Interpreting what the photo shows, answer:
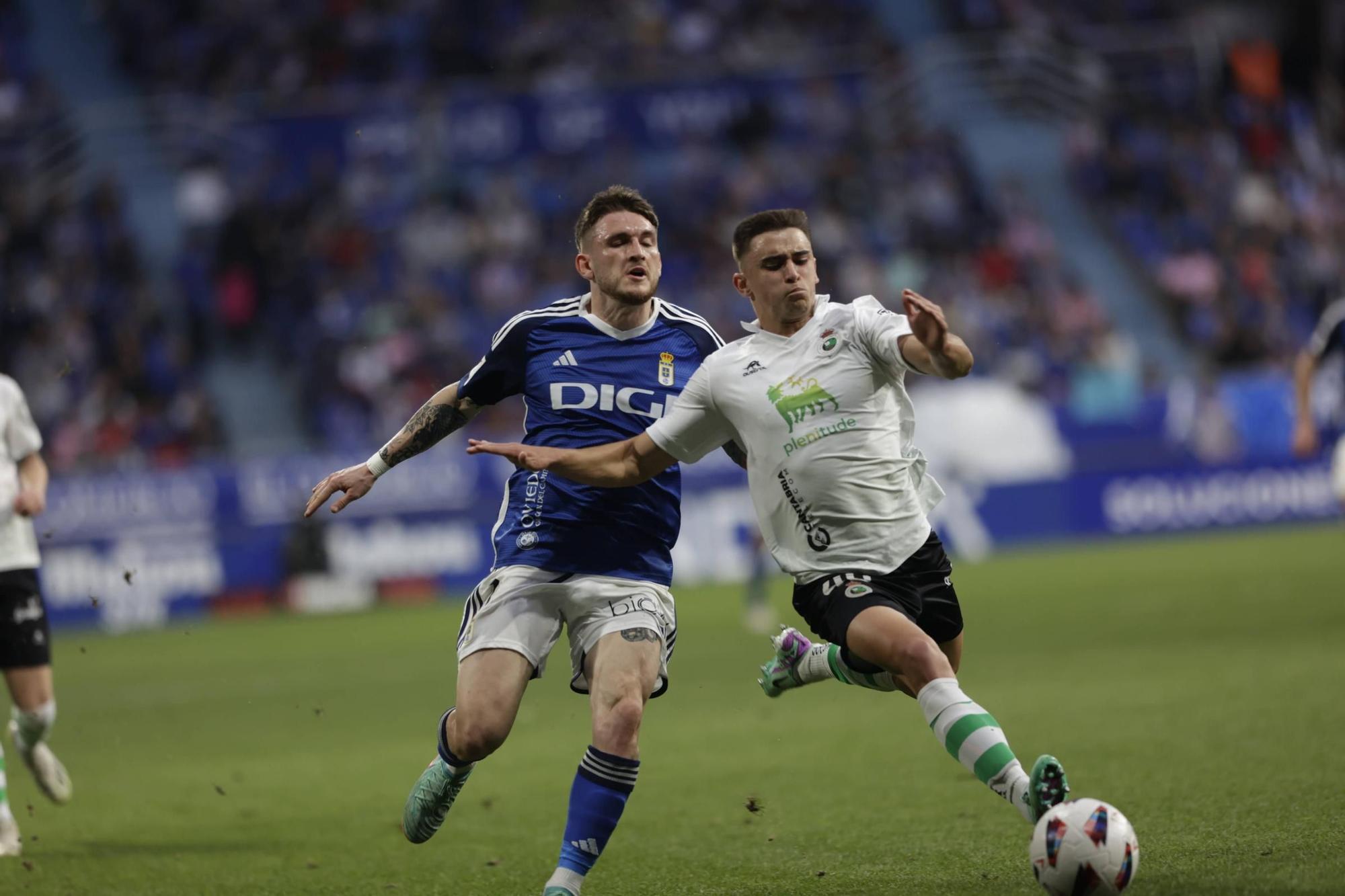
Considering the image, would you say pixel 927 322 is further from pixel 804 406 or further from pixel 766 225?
pixel 766 225

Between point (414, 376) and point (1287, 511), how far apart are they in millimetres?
12458

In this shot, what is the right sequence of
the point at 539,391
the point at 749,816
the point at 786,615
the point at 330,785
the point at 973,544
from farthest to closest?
the point at 973,544 → the point at 786,615 → the point at 330,785 → the point at 749,816 → the point at 539,391

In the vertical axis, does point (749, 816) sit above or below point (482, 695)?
below

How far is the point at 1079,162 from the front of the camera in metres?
28.8

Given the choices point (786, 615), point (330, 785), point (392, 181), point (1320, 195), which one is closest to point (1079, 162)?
point (1320, 195)

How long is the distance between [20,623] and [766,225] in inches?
173

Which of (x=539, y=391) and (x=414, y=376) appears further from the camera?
(x=414, y=376)

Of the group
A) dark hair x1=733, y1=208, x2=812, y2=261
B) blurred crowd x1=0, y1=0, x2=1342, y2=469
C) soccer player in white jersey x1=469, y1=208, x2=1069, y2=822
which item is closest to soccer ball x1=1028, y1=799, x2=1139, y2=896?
soccer player in white jersey x1=469, y1=208, x2=1069, y2=822

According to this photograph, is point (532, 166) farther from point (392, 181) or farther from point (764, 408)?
point (764, 408)

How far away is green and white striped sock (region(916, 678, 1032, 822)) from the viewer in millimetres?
5512

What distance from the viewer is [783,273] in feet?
20.8

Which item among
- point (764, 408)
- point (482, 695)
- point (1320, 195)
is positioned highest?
point (1320, 195)

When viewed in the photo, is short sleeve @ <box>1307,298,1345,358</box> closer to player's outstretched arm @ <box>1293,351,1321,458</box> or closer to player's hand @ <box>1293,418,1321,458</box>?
player's outstretched arm @ <box>1293,351,1321,458</box>

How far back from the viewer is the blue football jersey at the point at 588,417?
21.3 feet
